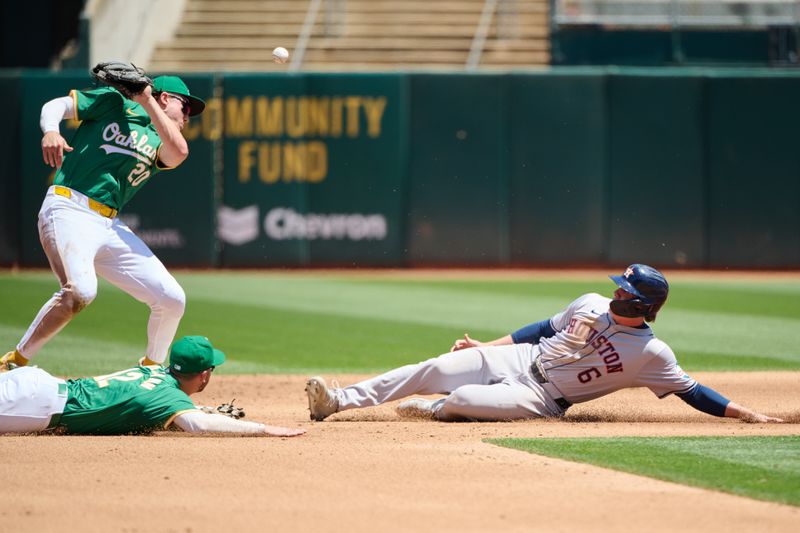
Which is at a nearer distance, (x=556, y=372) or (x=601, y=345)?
(x=601, y=345)

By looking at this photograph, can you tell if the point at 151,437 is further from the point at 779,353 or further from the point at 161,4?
the point at 161,4

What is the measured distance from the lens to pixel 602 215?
16781 millimetres

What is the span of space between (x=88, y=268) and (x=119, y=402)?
99 centimetres

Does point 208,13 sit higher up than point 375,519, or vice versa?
point 208,13

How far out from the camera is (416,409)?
6.97 m

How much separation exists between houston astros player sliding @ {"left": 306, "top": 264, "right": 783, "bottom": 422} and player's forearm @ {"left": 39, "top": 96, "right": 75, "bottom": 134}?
1.97 meters

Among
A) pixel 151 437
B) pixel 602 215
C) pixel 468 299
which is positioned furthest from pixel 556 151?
pixel 151 437

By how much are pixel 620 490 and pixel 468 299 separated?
895 centimetres

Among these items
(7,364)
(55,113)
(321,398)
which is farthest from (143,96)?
(321,398)

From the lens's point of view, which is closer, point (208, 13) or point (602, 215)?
point (602, 215)

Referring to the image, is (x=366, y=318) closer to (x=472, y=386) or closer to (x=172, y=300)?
(x=172, y=300)

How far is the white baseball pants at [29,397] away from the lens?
19.0ft

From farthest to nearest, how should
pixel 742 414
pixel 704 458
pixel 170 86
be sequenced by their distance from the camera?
1. pixel 170 86
2. pixel 742 414
3. pixel 704 458

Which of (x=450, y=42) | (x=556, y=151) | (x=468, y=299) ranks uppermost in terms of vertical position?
(x=450, y=42)
